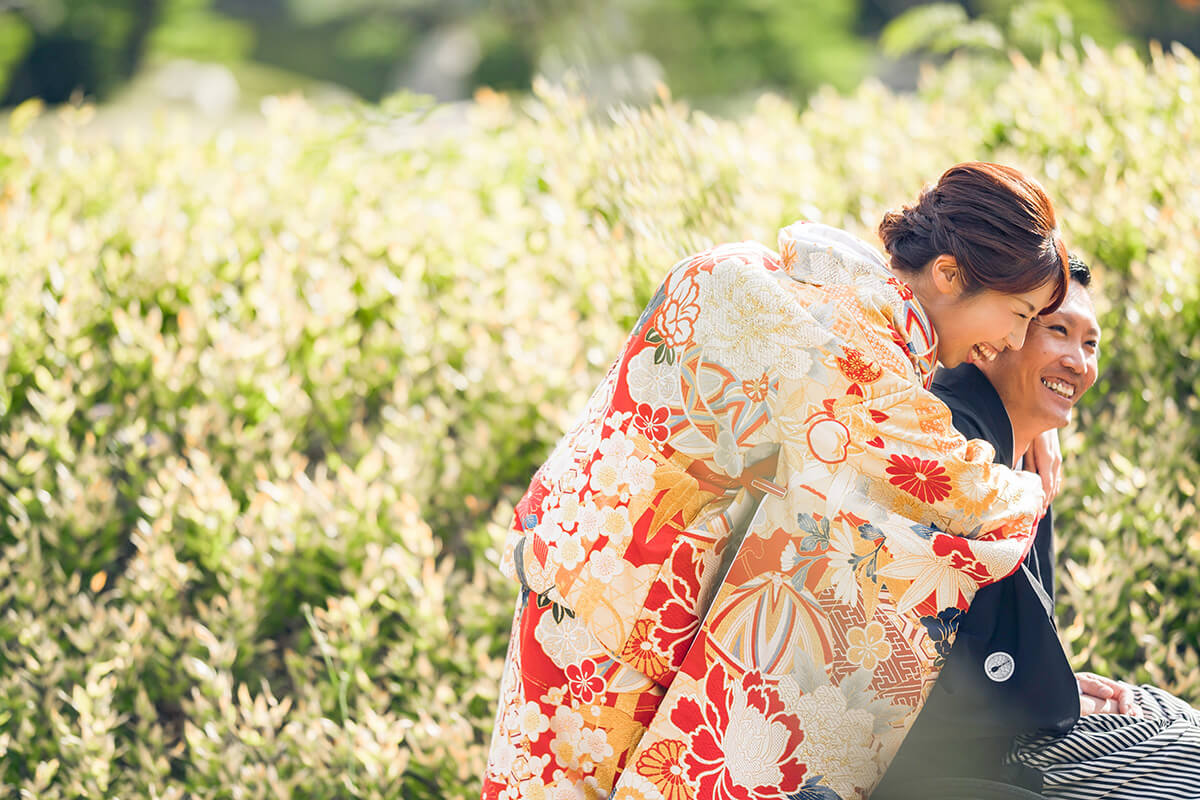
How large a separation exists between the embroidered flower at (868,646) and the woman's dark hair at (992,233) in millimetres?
698

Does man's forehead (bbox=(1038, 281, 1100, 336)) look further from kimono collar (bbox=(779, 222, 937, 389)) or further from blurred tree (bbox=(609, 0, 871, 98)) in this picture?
blurred tree (bbox=(609, 0, 871, 98))

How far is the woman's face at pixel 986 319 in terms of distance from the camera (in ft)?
6.77

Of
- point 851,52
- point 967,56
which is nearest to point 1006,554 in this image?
point 967,56

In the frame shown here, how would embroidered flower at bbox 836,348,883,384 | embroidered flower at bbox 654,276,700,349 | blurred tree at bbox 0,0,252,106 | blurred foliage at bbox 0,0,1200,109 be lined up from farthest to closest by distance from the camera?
1. blurred tree at bbox 0,0,252,106
2. blurred foliage at bbox 0,0,1200,109
3. embroidered flower at bbox 654,276,700,349
4. embroidered flower at bbox 836,348,883,384

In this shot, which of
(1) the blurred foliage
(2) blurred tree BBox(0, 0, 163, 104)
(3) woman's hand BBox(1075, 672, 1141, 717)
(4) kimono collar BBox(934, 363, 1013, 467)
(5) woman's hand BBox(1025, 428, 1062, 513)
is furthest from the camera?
(2) blurred tree BBox(0, 0, 163, 104)

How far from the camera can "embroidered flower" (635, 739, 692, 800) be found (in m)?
2.02

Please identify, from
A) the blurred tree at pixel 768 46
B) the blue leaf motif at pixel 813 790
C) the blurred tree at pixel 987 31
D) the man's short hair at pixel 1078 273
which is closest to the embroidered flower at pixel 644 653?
the blue leaf motif at pixel 813 790

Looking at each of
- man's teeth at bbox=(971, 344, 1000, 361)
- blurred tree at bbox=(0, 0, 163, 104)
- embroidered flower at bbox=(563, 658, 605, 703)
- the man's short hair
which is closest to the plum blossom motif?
embroidered flower at bbox=(563, 658, 605, 703)

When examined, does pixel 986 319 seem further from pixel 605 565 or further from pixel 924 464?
pixel 605 565

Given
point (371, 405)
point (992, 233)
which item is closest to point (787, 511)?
point (992, 233)

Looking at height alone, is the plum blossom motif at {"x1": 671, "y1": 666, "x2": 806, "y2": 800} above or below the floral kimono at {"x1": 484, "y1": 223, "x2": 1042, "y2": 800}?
below

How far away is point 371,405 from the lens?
3.93 meters

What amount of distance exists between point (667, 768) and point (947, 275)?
113cm

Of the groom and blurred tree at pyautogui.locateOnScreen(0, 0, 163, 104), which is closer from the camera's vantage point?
the groom
